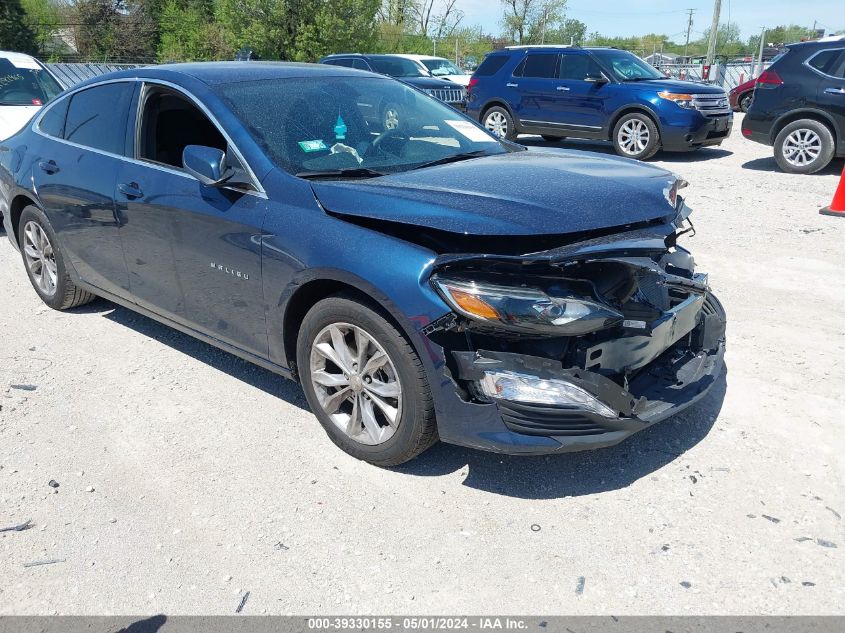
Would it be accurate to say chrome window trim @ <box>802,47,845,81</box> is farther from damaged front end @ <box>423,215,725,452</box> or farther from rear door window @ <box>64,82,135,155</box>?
rear door window @ <box>64,82,135,155</box>

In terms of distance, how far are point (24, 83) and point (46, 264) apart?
5.27 meters

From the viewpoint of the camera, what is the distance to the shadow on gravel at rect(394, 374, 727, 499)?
3.27 m

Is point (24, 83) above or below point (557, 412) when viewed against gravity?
above

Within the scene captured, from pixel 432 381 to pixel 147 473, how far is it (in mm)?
1474

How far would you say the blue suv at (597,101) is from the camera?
1197cm

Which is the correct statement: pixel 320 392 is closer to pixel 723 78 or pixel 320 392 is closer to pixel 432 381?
pixel 432 381

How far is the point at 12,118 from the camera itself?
8453 millimetres

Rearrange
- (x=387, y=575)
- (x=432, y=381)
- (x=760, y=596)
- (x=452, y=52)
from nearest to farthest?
(x=760, y=596) → (x=387, y=575) → (x=432, y=381) → (x=452, y=52)

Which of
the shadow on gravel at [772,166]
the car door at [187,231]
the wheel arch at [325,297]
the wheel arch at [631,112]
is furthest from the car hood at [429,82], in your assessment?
the wheel arch at [325,297]

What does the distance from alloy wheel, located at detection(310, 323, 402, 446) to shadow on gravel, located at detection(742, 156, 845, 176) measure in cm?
999

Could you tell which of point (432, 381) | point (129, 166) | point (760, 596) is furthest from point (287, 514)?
point (129, 166)

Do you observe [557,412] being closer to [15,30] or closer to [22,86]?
[22,86]

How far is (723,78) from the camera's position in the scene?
25.8 m

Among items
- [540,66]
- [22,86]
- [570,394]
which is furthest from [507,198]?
[540,66]
